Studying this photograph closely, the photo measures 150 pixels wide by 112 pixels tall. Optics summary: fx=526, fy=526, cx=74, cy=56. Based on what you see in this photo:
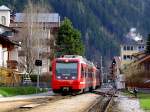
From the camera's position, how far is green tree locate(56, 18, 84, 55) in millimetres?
96631

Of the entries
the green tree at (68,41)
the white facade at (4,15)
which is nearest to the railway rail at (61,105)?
the green tree at (68,41)

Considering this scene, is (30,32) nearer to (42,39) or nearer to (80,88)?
(42,39)

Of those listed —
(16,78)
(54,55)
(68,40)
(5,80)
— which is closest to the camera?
(5,80)

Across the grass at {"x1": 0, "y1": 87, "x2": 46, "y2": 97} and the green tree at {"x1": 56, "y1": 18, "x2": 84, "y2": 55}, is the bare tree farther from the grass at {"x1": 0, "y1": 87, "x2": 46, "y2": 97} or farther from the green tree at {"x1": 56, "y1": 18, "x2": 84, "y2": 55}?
the grass at {"x1": 0, "y1": 87, "x2": 46, "y2": 97}

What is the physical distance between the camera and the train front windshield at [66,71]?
149ft

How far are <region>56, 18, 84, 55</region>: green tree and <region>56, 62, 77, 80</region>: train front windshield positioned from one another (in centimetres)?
4964

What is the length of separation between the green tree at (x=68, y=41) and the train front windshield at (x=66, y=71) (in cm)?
4964

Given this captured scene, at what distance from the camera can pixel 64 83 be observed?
44969mm

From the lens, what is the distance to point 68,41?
97812 mm

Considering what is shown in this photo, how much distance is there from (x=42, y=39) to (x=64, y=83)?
37401 millimetres

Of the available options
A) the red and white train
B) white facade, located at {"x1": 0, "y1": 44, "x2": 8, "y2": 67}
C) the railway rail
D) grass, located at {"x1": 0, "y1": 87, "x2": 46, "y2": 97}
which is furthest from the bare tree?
the railway rail

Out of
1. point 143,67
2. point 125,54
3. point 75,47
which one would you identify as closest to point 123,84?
point 143,67

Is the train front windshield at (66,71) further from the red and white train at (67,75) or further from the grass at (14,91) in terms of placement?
the grass at (14,91)

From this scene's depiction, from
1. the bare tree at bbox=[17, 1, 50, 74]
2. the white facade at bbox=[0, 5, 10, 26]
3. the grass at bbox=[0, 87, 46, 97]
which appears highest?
the white facade at bbox=[0, 5, 10, 26]
